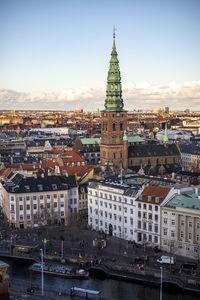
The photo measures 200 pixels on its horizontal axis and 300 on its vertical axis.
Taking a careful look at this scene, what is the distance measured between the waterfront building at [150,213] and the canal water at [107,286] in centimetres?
1426

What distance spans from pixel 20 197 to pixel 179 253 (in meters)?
39.0

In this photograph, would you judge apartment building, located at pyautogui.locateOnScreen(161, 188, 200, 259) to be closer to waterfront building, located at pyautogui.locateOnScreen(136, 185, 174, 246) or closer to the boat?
waterfront building, located at pyautogui.locateOnScreen(136, 185, 174, 246)

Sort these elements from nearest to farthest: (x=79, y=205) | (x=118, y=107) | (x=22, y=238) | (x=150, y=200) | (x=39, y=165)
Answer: (x=150, y=200) < (x=22, y=238) < (x=79, y=205) < (x=39, y=165) < (x=118, y=107)

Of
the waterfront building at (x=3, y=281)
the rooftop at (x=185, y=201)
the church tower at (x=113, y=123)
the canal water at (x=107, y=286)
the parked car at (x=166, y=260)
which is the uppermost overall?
the church tower at (x=113, y=123)

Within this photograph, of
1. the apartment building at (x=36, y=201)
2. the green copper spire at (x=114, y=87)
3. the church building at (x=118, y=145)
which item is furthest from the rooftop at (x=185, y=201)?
the green copper spire at (x=114, y=87)

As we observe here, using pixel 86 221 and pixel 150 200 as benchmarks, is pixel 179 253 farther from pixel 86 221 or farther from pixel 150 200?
pixel 86 221

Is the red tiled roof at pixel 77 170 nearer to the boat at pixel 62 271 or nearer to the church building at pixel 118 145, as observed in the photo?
the church building at pixel 118 145

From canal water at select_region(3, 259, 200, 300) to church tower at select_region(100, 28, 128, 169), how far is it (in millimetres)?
80085

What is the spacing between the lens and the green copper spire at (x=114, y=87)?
504 feet

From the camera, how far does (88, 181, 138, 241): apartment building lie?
96137mm

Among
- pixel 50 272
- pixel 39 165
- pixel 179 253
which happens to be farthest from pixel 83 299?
pixel 39 165

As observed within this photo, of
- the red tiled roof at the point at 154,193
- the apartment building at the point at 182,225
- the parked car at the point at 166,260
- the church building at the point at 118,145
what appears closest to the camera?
the parked car at the point at 166,260

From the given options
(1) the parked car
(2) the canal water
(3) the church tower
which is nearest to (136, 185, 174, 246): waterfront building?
(1) the parked car

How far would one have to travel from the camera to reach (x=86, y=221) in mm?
111062
